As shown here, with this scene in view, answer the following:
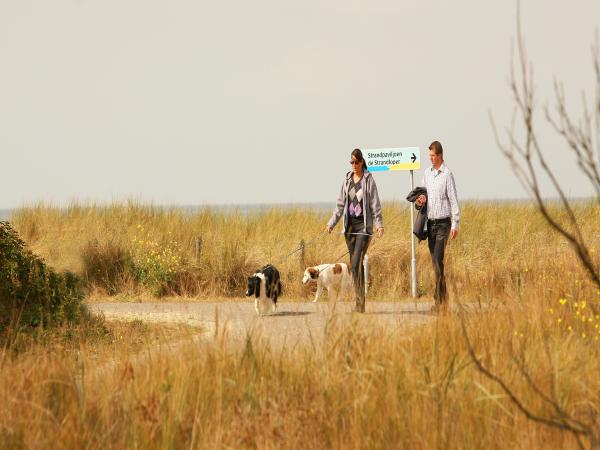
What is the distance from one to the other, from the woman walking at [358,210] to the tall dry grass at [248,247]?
302 centimetres

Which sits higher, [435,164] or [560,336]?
[435,164]

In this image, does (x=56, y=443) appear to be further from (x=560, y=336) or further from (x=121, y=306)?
(x=121, y=306)

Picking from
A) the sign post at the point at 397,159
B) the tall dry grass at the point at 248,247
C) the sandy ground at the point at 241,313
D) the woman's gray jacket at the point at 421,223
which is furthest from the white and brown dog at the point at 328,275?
the woman's gray jacket at the point at 421,223

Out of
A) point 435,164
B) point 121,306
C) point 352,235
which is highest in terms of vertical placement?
point 435,164

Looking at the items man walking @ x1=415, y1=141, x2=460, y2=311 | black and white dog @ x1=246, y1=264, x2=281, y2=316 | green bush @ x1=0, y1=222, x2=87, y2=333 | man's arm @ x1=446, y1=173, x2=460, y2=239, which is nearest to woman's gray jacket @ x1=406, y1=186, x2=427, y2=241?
man walking @ x1=415, y1=141, x2=460, y2=311

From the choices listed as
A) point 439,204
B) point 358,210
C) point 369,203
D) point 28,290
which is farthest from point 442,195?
point 28,290

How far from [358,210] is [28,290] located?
15.5 feet

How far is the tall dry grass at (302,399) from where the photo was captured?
4977mm

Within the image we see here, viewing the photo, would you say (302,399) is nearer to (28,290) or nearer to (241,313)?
(241,313)

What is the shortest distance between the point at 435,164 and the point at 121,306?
6648 mm

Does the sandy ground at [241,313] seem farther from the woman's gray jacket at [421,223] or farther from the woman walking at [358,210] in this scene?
the woman's gray jacket at [421,223]

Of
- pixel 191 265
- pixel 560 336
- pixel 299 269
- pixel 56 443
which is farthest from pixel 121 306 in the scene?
pixel 56 443

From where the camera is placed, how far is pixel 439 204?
12172mm

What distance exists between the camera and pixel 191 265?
18109mm
